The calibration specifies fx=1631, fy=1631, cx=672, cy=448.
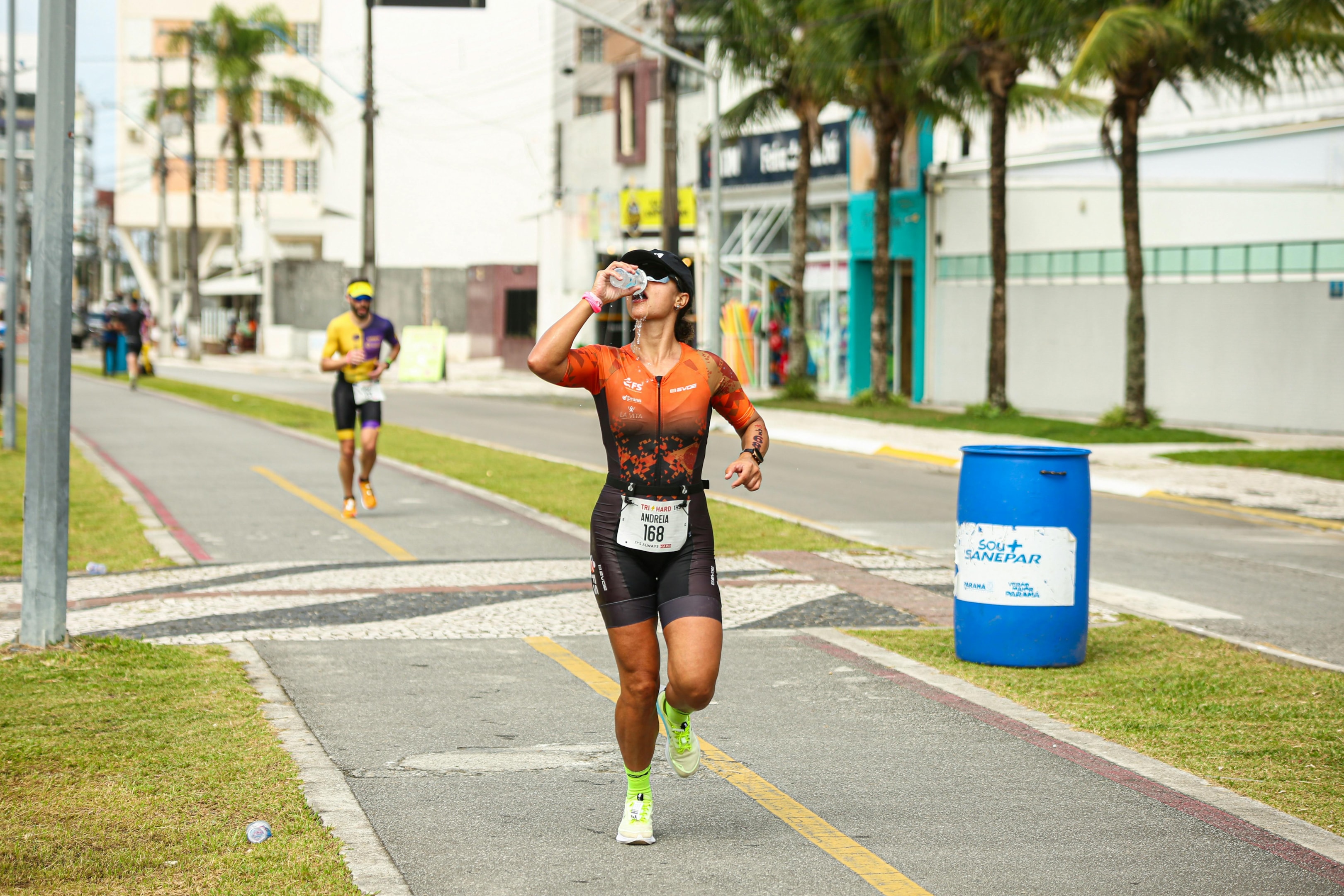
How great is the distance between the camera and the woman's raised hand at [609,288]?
16.3 feet

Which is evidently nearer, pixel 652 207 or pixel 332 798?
pixel 332 798

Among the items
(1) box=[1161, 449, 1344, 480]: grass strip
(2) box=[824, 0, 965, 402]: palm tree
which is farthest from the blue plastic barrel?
(2) box=[824, 0, 965, 402]: palm tree

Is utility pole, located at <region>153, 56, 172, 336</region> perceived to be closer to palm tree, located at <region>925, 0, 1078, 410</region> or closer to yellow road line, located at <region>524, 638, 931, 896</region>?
palm tree, located at <region>925, 0, 1078, 410</region>

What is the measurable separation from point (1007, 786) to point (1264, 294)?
76.2ft

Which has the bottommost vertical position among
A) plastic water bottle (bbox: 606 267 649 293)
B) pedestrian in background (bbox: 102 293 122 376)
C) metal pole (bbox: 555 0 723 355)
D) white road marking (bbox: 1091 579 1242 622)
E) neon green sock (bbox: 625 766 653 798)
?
white road marking (bbox: 1091 579 1242 622)

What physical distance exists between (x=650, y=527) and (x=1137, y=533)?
33.9 feet

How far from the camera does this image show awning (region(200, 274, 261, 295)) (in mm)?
69062

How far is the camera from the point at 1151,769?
6.20m

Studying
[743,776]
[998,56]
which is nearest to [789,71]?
[998,56]

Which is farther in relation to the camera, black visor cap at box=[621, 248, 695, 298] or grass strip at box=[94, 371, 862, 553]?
grass strip at box=[94, 371, 862, 553]

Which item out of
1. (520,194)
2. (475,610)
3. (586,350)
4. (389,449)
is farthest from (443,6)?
(520,194)

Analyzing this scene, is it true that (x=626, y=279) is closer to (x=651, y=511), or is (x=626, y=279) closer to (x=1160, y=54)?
(x=651, y=511)

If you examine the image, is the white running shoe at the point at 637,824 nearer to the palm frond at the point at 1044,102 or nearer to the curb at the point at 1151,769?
the curb at the point at 1151,769

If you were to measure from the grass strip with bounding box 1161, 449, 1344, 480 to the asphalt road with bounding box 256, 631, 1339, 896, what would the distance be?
14.3 m
